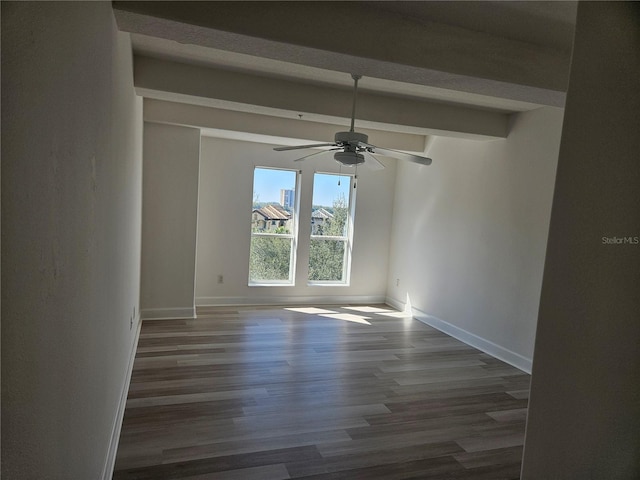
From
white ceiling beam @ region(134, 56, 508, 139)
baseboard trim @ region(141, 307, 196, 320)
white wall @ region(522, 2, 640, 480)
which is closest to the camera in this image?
white wall @ region(522, 2, 640, 480)

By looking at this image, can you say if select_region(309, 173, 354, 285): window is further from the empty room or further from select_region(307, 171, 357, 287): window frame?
the empty room

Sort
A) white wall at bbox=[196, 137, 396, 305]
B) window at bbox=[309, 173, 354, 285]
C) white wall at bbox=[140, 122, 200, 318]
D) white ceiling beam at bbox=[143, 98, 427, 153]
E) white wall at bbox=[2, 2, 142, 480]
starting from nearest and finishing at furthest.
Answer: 1. white wall at bbox=[2, 2, 142, 480]
2. white ceiling beam at bbox=[143, 98, 427, 153]
3. white wall at bbox=[140, 122, 200, 318]
4. white wall at bbox=[196, 137, 396, 305]
5. window at bbox=[309, 173, 354, 285]

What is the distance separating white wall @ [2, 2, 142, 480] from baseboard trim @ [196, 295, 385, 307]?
14.2ft

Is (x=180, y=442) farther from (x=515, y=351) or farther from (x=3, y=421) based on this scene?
(x=515, y=351)

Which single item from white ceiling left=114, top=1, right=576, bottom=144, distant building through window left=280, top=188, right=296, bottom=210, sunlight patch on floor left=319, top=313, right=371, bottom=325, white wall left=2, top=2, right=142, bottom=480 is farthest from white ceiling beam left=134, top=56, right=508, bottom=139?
sunlight patch on floor left=319, top=313, right=371, bottom=325

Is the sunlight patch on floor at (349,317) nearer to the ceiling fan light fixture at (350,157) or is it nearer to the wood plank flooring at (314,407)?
the wood plank flooring at (314,407)

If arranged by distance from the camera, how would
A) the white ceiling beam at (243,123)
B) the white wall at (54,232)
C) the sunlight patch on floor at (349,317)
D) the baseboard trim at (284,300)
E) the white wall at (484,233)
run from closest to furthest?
the white wall at (54,232)
the white wall at (484,233)
the white ceiling beam at (243,123)
the sunlight patch on floor at (349,317)
the baseboard trim at (284,300)

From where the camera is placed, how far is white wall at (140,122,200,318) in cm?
491

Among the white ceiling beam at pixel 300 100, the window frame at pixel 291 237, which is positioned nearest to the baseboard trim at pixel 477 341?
the window frame at pixel 291 237

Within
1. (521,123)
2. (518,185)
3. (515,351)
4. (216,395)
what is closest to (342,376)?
(216,395)

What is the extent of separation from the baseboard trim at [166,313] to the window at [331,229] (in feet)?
6.72

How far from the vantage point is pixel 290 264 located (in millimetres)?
6500

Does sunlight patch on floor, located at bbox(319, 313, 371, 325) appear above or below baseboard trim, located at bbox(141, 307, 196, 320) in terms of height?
below

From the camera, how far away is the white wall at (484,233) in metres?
4.12
